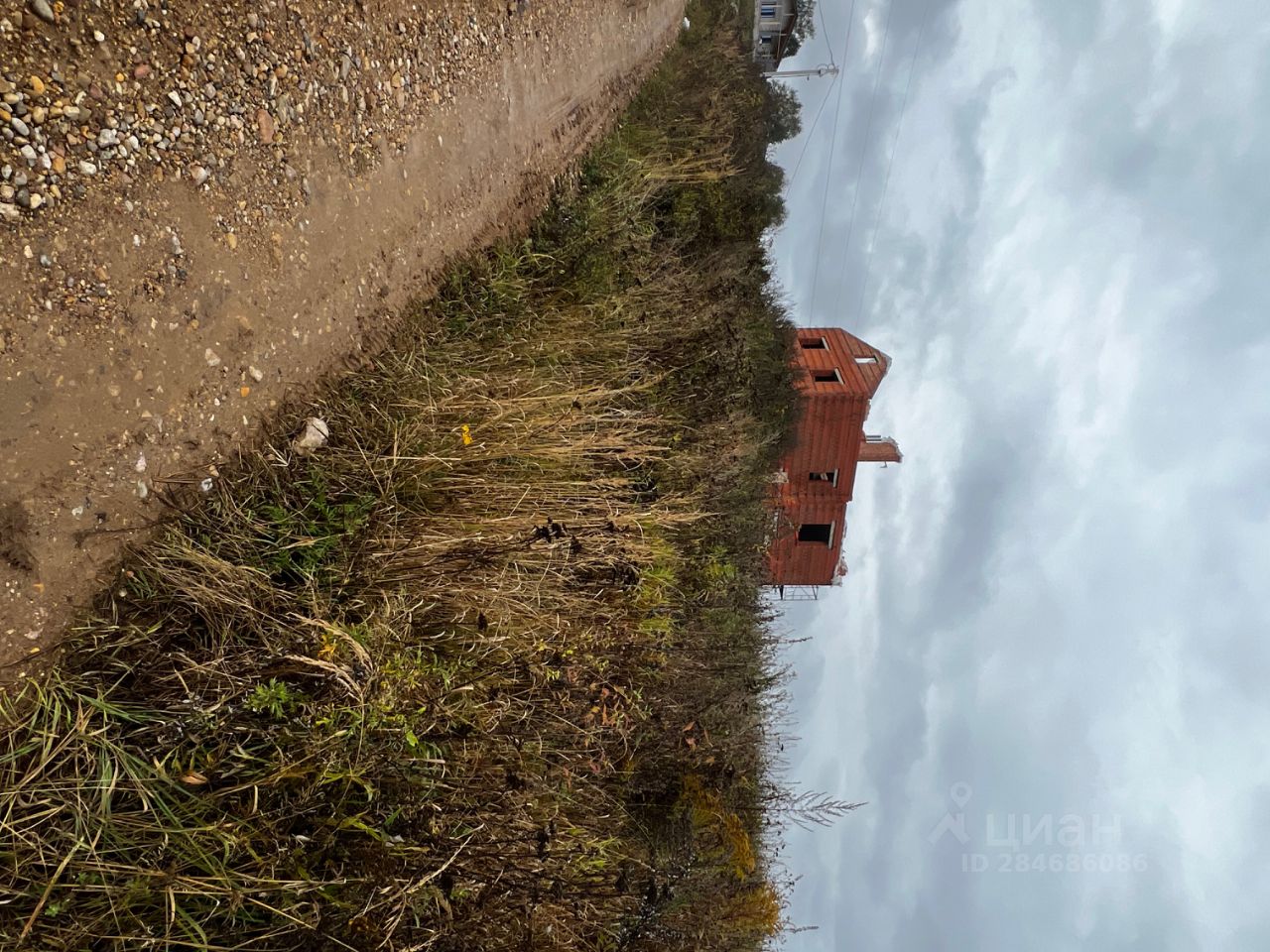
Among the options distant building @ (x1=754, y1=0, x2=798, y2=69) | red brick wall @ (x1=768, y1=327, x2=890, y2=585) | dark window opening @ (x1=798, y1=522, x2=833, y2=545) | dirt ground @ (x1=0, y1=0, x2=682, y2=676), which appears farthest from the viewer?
distant building @ (x1=754, y1=0, x2=798, y2=69)

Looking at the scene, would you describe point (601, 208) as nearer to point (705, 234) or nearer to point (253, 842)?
point (705, 234)

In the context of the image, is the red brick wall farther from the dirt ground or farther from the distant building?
the distant building

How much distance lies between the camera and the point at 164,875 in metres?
2.61

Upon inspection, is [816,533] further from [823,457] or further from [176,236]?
[176,236]

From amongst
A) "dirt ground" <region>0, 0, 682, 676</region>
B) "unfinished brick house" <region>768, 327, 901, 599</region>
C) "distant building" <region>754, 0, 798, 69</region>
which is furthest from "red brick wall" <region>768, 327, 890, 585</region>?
"distant building" <region>754, 0, 798, 69</region>

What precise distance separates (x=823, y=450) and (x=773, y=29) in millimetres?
16728

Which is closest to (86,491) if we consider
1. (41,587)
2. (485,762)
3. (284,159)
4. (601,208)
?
(41,587)

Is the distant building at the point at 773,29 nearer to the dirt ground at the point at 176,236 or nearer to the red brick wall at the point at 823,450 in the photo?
the red brick wall at the point at 823,450

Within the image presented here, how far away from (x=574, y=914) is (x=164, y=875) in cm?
250

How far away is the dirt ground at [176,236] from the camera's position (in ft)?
8.76

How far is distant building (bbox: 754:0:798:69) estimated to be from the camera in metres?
22.5

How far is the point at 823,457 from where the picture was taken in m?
14.3

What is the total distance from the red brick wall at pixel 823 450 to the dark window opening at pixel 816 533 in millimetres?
104

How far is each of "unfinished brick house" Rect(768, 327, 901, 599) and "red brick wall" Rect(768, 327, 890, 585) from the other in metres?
0.02
